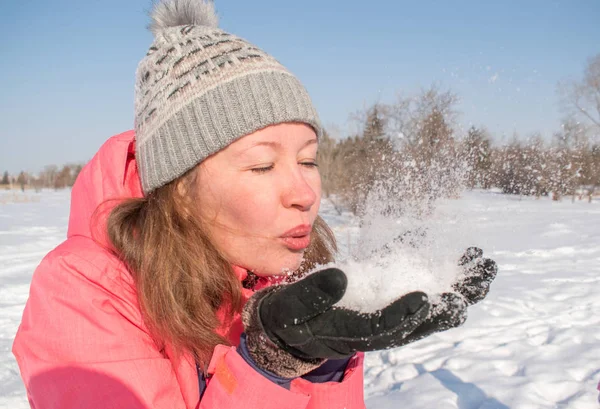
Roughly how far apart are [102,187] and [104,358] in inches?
23.2

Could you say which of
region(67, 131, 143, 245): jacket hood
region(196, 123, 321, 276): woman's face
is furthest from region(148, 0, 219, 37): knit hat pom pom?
region(196, 123, 321, 276): woman's face

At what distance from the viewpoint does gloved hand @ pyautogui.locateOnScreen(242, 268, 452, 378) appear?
3.08 feet

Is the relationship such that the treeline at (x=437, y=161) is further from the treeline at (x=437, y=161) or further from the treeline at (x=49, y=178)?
the treeline at (x=49, y=178)

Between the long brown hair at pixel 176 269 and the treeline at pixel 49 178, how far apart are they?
162ft

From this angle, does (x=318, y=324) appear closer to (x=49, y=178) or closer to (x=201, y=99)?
(x=201, y=99)

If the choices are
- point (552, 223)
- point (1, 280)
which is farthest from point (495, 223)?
point (1, 280)

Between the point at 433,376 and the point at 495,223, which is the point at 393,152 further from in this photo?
the point at 433,376

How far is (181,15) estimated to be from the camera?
1.73 meters

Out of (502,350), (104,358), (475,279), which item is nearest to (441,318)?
(475,279)

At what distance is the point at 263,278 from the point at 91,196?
0.62 m

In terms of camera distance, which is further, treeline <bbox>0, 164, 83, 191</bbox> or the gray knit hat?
treeline <bbox>0, 164, 83, 191</bbox>

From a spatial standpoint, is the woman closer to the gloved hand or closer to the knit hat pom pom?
the gloved hand

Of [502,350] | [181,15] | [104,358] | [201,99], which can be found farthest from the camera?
[502,350]

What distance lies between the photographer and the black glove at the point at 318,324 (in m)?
0.94
